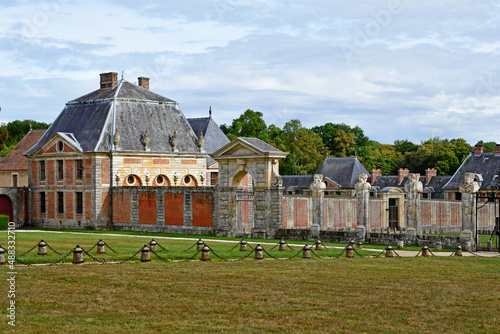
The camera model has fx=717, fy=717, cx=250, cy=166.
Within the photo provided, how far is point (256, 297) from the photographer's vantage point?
15.3 meters

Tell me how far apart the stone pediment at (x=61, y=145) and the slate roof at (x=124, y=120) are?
40 cm

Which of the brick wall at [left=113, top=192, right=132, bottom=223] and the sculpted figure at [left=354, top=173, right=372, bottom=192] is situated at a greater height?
the sculpted figure at [left=354, top=173, right=372, bottom=192]

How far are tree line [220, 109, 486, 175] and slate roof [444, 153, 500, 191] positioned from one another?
46.8 feet

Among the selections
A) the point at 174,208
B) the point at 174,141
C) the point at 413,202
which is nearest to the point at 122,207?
the point at 174,208

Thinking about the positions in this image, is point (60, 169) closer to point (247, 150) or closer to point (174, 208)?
point (174, 208)

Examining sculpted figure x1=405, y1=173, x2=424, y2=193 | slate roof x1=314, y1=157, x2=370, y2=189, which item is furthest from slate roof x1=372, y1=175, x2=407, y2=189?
sculpted figure x1=405, y1=173, x2=424, y2=193

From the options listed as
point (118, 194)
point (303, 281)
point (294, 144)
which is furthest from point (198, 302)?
point (294, 144)

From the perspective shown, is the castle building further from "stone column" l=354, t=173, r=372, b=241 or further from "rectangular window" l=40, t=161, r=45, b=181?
"stone column" l=354, t=173, r=372, b=241

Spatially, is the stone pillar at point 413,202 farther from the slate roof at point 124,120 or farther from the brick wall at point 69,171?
the brick wall at point 69,171

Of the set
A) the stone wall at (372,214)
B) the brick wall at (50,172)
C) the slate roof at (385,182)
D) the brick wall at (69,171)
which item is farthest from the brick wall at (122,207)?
the slate roof at (385,182)

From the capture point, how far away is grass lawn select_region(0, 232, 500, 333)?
12562mm

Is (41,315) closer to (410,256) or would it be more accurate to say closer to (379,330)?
(379,330)

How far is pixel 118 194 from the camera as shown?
148ft

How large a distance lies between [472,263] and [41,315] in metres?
14.5
